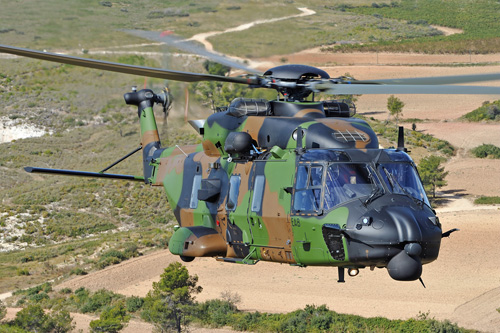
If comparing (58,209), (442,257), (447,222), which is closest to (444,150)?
(447,222)

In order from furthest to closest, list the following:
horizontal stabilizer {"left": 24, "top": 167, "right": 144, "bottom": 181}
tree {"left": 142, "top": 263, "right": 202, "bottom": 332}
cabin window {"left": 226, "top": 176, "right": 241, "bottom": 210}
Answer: tree {"left": 142, "top": 263, "right": 202, "bottom": 332} < horizontal stabilizer {"left": 24, "top": 167, "right": 144, "bottom": 181} < cabin window {"left": 226, "top": 176, "right": 241, "bottom": 210}

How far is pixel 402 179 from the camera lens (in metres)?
14.5

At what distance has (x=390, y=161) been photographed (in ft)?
47.7

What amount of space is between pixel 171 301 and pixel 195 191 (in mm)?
16501

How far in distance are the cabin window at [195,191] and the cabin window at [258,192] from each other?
267 cm

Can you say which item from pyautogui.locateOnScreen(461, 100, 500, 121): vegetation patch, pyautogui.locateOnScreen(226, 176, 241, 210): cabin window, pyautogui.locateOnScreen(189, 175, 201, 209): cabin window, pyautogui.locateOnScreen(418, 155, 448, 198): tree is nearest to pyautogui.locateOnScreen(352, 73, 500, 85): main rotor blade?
pyautogui.locateOnScreen(226, 176, 241, 210): cabin window

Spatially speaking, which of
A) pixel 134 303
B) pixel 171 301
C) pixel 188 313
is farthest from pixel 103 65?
pixel 134 303

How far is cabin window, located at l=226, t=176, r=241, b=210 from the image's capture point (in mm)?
16281

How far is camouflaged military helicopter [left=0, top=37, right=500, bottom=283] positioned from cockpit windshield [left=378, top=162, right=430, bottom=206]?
2 centimetres

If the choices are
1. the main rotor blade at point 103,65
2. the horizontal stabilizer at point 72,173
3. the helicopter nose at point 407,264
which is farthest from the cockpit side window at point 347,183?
the horizontal stabilizer at point 72,173

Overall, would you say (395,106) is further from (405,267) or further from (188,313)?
(405,267)

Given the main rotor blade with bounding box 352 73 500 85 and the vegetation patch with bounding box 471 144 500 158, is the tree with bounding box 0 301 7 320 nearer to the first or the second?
the main rotor blade with bounding box 352 73 500 85

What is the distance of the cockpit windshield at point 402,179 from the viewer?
46.6 feet

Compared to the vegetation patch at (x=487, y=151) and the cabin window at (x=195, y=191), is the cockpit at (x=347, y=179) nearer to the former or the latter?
the cabin window at (x=195, y=191)
